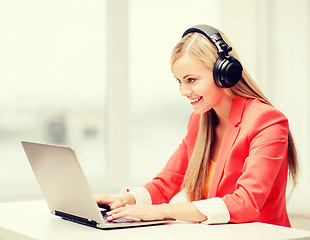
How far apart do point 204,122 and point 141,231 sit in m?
0.70

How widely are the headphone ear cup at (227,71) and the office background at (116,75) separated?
1.37 m

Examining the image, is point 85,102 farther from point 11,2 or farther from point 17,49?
point 11,2

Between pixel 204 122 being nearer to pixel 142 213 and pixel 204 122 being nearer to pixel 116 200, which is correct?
pixel 116 200

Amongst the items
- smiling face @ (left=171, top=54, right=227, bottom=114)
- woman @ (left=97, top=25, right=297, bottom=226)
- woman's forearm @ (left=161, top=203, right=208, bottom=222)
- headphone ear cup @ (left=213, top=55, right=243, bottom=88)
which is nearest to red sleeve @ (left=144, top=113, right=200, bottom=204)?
woman @ (left=97, top=25, right=297, bottom=226)

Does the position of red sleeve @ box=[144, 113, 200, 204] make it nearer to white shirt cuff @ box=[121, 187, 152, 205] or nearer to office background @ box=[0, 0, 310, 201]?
white shirt cuff @ box=[121, 187, 152, 205]

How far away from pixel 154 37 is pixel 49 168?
6.22 feet

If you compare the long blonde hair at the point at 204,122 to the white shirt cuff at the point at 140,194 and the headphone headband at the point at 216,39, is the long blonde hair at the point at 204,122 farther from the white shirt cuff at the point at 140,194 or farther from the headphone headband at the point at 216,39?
the white shirt cuff at the point at 140,194

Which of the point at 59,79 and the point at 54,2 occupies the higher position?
the point at 54,2

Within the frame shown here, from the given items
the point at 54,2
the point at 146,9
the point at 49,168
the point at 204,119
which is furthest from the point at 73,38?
the point at 49,168

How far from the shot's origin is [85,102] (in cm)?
322

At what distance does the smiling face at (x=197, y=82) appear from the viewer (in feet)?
6.23

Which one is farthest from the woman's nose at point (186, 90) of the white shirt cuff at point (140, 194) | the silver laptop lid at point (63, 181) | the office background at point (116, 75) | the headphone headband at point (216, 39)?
the office background at point (116, 75)

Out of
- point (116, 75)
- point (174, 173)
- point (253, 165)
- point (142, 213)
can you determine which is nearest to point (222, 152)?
point (253, 165)

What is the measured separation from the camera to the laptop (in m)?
1.51
